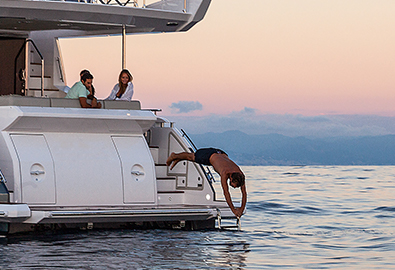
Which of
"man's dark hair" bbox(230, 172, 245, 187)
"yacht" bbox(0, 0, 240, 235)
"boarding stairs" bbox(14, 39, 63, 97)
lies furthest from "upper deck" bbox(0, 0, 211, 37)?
"man's dark hair" bbox(230, 172, 245, 187)

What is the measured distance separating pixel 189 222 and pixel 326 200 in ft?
24.2

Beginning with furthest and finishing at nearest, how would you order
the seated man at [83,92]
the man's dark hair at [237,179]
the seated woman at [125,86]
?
1. the seated woman at [125,86]
2. the seated man at [83,92]
3. the man's dark hair at [237,179]

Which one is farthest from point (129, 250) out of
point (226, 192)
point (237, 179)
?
point (237, 179)

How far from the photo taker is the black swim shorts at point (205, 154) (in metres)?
8.39

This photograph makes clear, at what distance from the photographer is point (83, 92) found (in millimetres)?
8617

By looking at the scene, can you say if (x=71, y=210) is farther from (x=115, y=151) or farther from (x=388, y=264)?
(x=388, y=264)

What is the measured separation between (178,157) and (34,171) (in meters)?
1.86

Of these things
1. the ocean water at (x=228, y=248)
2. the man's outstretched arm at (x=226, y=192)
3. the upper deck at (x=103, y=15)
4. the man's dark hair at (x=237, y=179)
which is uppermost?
the upper deck at (x=103, y=15)

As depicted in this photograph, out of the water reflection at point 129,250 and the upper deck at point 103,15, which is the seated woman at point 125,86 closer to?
the upper deck at point 103,15

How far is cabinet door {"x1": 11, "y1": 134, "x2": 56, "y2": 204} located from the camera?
7906 millimetres

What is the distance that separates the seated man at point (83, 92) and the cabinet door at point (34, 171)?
81 cm

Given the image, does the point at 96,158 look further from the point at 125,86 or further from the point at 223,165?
the point at 223,165

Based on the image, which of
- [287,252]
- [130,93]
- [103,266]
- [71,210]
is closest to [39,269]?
[103,266]

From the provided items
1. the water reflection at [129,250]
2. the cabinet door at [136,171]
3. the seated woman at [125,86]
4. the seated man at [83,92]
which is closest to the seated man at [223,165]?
the cabinet door at [136,171]
